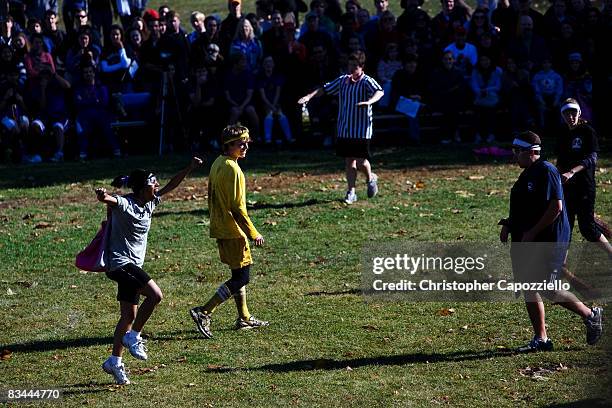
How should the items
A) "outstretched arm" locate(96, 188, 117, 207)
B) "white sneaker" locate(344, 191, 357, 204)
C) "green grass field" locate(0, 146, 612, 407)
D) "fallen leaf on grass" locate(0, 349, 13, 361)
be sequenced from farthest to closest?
"white sneaker" locate(344, 191, 357, 204), "fallen leaf on grass" locate(0, 349, 13, 361), "green grass field" locate(0, 146, 612, 407), "outstretched arm" locate(96, 188, 117, 207)

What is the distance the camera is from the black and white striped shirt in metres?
15.9

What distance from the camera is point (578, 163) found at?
11.6 m

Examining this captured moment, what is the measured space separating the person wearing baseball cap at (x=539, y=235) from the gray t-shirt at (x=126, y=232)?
122 inches

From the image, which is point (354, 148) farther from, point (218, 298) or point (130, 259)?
point (130, 259)

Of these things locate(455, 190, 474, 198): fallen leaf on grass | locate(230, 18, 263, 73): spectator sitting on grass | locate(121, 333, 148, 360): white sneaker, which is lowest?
locate(455, 190, 474, 198): fallen leaf on grass

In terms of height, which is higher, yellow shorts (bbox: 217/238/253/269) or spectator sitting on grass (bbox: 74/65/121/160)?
yellow shorts (bbox: 217/238/253/269)

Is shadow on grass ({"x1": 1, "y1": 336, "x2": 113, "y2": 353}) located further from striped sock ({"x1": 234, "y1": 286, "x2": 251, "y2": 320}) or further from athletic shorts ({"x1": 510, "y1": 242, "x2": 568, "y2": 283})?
athletic shorts ({"x1": 510, "y1": 242, "x2": 568, "y2": 283})

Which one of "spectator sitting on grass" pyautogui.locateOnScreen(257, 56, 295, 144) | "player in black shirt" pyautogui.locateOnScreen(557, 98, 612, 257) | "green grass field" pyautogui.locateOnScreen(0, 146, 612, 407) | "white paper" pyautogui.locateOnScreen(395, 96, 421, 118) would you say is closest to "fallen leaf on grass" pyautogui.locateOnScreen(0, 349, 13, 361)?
"green grass field" pyautogui.locateOnScreen(0, 146, 612, 407)

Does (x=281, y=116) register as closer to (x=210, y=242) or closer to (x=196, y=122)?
(x=196, y=122)

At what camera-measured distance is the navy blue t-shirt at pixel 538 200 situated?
9516mm

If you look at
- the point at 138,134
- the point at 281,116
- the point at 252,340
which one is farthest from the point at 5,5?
the point at 252,340

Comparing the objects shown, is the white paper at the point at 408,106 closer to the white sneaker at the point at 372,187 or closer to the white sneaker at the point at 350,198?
the white sneaker at the point at 372,187

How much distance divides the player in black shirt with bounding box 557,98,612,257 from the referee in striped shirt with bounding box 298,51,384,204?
4.51 m

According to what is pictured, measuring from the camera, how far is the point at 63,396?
9.13 m
